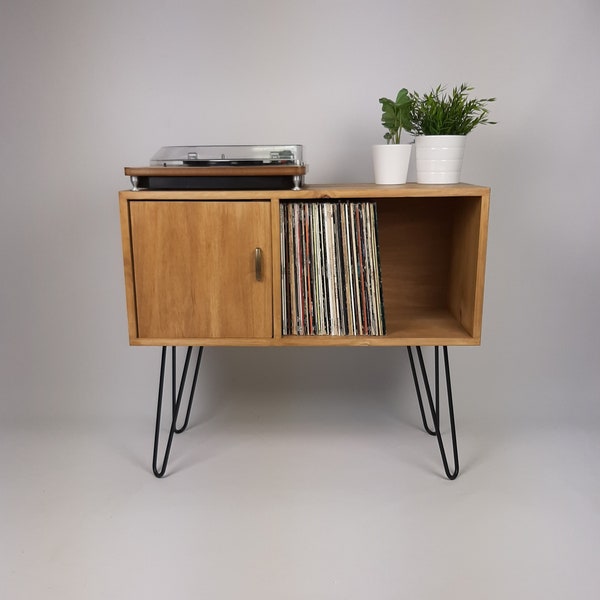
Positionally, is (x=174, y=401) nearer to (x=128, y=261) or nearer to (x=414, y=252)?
(x=128, y=261)

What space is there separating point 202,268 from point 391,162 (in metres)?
0.58

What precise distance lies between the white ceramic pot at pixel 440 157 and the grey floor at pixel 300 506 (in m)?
0.80

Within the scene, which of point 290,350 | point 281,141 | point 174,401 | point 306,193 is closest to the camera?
point 306,193

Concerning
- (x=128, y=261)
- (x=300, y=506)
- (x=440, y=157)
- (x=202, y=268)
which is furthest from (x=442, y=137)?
(x=300, y=506)

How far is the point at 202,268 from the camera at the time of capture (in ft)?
5.25

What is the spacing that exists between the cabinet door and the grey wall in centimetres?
60

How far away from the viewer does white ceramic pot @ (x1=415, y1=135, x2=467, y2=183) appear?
1702 mm

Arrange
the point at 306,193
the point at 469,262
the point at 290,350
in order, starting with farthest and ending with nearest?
the point at 290,350 < the point at 469,262 < the point at 306,193

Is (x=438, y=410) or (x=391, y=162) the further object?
(x=438, y=410)

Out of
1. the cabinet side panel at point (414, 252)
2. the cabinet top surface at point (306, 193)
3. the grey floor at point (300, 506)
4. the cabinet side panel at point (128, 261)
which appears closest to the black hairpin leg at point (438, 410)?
the grey floor at point (300, 506)

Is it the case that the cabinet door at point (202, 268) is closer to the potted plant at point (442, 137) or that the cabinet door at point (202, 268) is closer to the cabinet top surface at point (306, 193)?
the cabinet top surface at point (306, 193)

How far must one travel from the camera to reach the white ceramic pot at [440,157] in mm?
1702

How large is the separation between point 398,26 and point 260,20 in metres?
0.43

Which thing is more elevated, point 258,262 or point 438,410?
point 258,262
